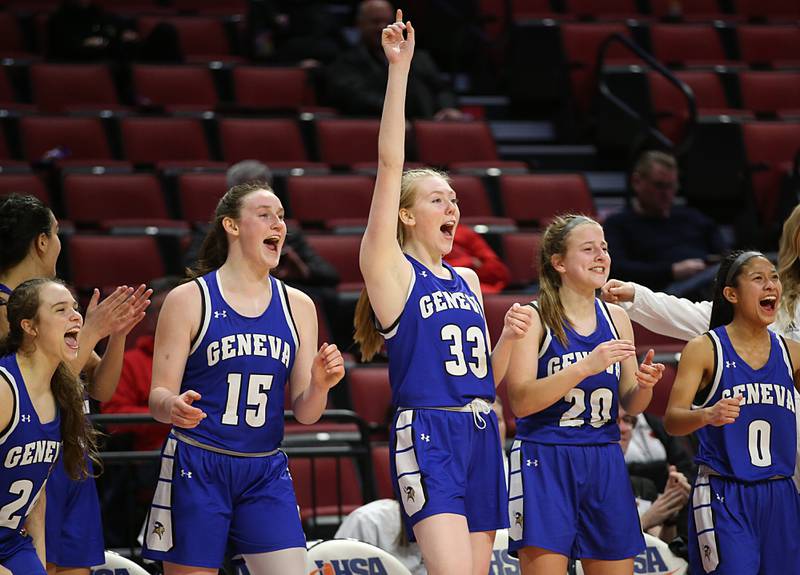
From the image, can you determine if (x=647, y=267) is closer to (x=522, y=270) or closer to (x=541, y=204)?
(x=522, y=270)

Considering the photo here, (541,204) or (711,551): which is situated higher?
(541,204)

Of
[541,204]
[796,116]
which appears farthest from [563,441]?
[796,116]

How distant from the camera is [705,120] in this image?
9281mm

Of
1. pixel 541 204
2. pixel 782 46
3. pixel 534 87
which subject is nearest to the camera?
pixel 541 204


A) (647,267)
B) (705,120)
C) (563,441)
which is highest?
(705,120)

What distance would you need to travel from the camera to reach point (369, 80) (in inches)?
363

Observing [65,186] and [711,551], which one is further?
[65,186]

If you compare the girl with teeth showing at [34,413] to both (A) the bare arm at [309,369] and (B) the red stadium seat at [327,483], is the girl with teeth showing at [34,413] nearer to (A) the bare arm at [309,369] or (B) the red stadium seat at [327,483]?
(A) the bare arm at [309,369]

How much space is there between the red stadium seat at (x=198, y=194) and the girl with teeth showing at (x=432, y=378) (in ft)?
12.6

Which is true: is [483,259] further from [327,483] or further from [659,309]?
[659,309]

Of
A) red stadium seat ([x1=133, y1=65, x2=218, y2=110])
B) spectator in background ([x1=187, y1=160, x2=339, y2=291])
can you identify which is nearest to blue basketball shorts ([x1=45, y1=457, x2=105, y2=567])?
spectator in background ([x1=187, y1=160, x2=339, y2=291])

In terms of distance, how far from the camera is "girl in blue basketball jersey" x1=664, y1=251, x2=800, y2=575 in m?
4.16

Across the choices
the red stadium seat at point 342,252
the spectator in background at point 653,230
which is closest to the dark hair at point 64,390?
the red stadium seat at point 342,252

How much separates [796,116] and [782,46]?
180cm
